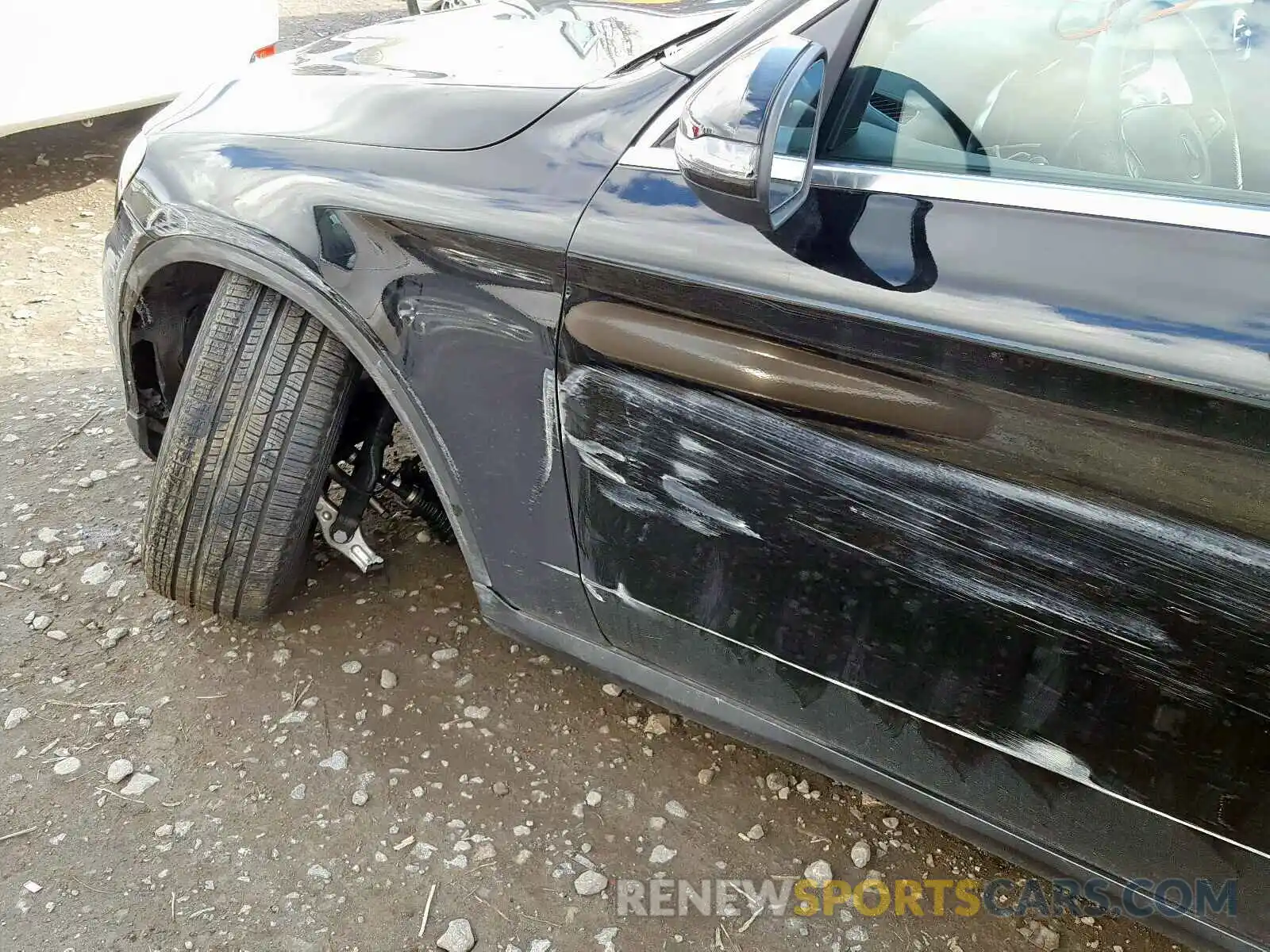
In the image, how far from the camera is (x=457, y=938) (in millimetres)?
1725

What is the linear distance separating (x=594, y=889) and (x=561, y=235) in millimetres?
1159

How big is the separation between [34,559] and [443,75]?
5.41 feet

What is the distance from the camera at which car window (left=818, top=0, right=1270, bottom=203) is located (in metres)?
1.29

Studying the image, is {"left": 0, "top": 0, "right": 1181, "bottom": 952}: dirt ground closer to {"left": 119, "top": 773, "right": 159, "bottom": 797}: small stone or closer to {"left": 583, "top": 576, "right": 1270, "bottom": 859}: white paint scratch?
{"left": 119, "top": 773, "right": 159, "bottom": 797}: small stone

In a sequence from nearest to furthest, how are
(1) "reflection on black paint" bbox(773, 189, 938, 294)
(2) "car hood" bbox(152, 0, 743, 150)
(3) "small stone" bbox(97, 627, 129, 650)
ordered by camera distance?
(1) "reflection on black paint" bbox(773, 189, 938, 294) < (2) "car hood" bbox(152, 0, 743, 150) < (3) "small stone" bbox(97, 627, 129, 650)

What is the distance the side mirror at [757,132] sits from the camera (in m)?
1.19

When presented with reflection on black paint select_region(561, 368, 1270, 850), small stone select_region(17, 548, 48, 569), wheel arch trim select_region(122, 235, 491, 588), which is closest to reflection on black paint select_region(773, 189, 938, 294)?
reflection on black paint select_region(561, 368, 1270, 850)

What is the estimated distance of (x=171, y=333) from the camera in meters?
2.24

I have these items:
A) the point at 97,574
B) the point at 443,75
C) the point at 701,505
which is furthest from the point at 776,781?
the point at 97,574

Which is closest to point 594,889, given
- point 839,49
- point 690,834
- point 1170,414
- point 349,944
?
point 690,834

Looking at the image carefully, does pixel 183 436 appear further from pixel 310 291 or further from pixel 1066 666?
A: pixel 1066 666

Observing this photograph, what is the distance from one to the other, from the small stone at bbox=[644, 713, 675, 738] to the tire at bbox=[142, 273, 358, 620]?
85 centimetres

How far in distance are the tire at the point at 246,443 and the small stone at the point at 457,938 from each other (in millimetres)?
863

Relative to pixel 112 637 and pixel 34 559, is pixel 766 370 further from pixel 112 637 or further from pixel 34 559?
pixel 34 559
